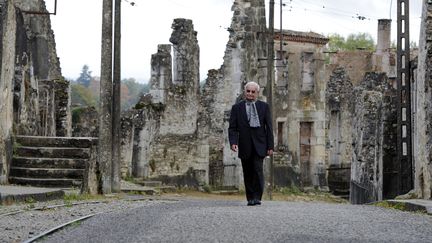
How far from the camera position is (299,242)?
31.9 feet

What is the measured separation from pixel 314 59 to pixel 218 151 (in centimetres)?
793

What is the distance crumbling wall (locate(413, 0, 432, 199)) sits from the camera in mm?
17297

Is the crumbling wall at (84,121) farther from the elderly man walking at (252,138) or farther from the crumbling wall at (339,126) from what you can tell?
the elderly man walking at (252,138)

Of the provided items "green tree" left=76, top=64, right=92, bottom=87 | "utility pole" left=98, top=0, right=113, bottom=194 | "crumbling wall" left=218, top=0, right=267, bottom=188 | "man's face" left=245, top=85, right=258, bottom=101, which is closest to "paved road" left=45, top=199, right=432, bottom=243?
"man's face" left=245, top=85, right=258, bottom=101

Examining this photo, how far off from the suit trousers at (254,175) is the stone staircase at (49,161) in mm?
5604

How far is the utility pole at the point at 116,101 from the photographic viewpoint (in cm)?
2330

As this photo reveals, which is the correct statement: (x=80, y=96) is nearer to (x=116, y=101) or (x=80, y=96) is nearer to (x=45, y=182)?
(x=116, y=101)

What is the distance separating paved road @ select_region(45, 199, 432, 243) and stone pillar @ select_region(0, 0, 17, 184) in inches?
268

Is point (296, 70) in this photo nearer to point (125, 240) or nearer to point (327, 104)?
point (327, 104)

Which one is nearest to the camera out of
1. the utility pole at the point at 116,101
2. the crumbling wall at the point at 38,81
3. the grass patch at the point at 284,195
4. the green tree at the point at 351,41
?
the crumbling wall at the point at 38,81

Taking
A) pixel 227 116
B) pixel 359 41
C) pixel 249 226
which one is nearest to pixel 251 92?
pixel 249 226

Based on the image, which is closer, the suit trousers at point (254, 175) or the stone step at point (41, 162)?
the suit trousers at point (254, 175)

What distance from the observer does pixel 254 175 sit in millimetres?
15523

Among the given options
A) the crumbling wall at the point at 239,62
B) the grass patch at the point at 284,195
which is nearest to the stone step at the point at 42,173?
the grass patch at the point at 284,195
